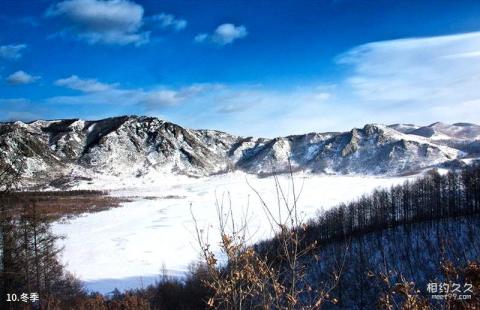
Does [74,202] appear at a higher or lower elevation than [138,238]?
higher

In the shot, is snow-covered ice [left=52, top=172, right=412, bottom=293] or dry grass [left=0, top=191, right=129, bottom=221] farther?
dry grass [left=0, top=191, right=129, bottom=221]

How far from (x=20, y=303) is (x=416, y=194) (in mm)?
98650

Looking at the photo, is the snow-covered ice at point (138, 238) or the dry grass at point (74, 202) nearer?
the snow-covered ice at point (138, 238)

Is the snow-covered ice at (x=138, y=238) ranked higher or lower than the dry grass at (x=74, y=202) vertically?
lower

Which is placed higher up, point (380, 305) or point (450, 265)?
point (450, 265)

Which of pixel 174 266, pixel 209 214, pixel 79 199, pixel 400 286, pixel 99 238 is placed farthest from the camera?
pixel 79 199

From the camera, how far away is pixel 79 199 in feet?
524

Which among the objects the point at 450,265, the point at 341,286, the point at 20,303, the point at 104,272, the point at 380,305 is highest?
the point at 450,265

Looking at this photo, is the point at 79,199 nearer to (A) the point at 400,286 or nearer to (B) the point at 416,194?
(B) the point at 416,194

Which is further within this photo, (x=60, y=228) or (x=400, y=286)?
(x=60, y=228)

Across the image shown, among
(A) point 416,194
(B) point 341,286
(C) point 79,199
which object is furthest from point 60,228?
(A) point 416,194

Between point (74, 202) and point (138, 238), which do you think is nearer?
point (138, 238)

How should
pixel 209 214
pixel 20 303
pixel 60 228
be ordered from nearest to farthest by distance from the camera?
1. pixel 20 303
2. pixel 60 228
3. pixel 209 214

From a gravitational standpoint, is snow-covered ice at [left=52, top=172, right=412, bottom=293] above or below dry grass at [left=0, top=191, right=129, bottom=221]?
below
